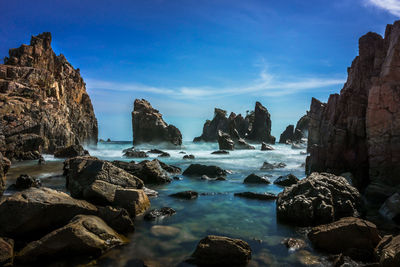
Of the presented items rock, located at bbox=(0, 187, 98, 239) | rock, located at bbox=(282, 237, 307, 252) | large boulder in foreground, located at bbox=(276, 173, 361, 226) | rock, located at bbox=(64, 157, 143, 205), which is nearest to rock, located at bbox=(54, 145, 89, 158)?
rock, located at bbox=(64, 157, 143, 205)

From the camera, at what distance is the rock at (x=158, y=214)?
29.5 ft

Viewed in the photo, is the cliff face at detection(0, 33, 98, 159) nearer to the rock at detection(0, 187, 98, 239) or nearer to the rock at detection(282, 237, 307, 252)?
the rock at detection(0, 187, 98, 239)

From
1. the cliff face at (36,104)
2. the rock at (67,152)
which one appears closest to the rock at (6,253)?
the cliff face at (36,104)

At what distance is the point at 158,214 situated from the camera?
30.7 feet

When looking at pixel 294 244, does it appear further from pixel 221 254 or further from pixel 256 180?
pixel 256 180

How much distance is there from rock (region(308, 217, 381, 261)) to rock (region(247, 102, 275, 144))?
89036 millimetres

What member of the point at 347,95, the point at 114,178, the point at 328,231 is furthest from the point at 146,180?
the point at 347,95

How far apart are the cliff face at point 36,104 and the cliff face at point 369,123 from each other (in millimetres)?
32480

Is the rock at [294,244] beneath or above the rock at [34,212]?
beneath

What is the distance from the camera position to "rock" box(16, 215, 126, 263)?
5676 mm

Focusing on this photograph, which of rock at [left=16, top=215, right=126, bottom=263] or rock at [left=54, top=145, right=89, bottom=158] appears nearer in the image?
rock at [left=16, top=215, right=126, bottom=263]

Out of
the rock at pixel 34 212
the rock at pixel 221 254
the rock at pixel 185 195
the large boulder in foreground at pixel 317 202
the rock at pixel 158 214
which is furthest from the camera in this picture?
the rock at pixel 185 195

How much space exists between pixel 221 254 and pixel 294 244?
239 centimetres

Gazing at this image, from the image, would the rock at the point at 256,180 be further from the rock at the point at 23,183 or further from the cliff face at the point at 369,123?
the rock at the point at 23,183
